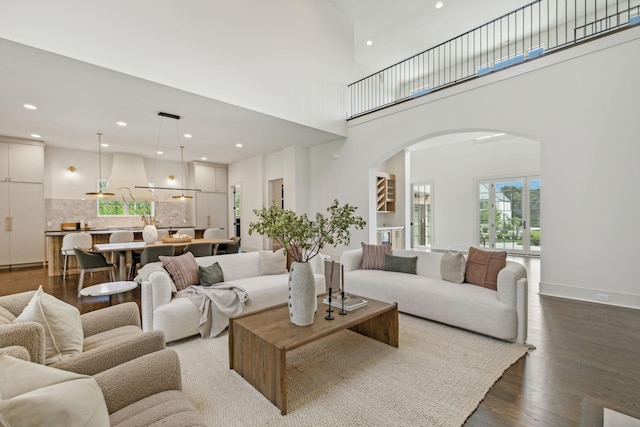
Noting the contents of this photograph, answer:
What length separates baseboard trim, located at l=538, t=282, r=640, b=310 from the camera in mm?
3625

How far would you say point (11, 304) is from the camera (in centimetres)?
172

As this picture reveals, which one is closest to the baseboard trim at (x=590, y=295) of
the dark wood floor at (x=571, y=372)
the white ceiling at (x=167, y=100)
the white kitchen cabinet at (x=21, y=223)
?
the dark wood floor at (x=571, y=372)

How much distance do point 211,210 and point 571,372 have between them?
9.74m

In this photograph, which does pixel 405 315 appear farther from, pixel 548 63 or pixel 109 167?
pixel 109 167

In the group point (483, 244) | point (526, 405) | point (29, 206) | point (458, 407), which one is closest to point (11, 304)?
point (458, 407)

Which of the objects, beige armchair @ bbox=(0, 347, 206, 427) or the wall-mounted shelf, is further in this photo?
the wall-mounted shelf

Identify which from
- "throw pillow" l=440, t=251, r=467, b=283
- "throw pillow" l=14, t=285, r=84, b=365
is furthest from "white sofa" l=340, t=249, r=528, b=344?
"throw pillow" l=14, t=285, r=84, b=365

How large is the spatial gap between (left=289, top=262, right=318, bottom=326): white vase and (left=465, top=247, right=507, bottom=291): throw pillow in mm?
2130

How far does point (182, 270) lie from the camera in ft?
10.6

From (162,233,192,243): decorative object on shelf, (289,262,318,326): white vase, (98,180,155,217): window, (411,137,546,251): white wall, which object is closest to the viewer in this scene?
(289,262,318,326): white vase

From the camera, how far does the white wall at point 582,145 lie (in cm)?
366

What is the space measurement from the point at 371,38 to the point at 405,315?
7.42m

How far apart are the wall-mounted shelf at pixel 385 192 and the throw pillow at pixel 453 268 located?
4.26m

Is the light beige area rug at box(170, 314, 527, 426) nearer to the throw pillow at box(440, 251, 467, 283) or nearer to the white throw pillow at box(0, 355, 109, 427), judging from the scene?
the throw pillow at box(440, 251, 467, 283)
